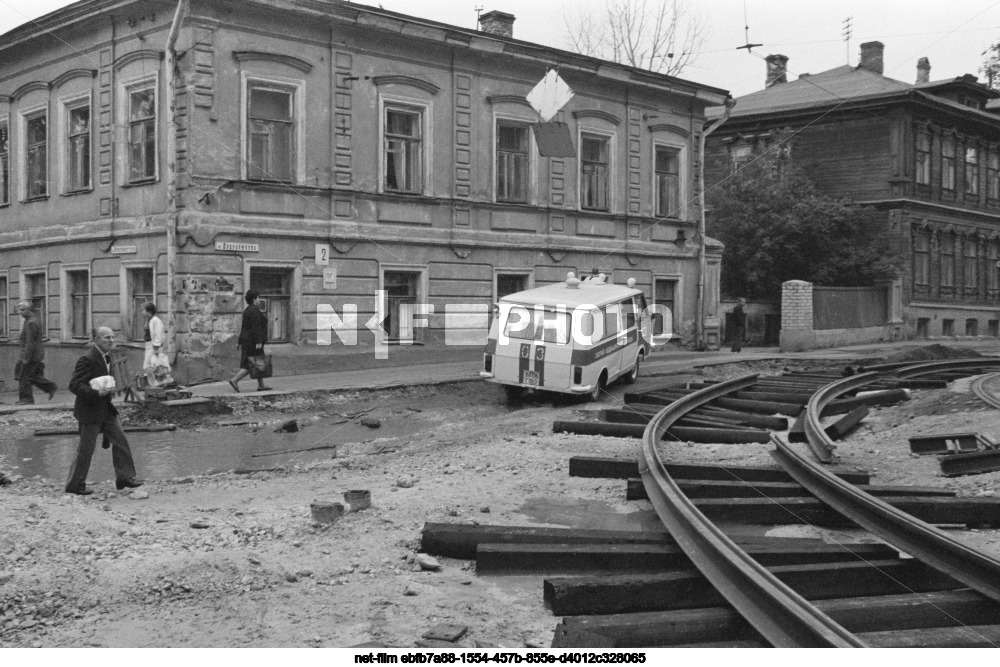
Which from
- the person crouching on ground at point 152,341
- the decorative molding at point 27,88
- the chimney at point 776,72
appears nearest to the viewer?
the person crouching on ground at point 152,341

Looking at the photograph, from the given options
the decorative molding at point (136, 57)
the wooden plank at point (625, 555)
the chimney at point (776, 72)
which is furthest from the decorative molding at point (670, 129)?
the wooden plank at point (625, 555)

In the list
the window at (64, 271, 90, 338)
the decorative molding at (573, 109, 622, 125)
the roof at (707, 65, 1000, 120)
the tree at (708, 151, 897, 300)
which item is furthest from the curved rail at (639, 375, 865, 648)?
the roof at (707, 65, 1000, 120)

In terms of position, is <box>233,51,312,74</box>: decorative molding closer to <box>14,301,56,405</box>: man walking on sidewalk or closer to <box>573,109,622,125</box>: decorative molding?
<box>14,301,56,405</box>: man walking on sidewalk

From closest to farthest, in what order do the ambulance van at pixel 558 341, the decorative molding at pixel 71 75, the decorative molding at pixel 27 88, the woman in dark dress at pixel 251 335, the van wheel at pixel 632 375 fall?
the ambulance van at pixel 558 341
the woman in dark dress at pixel 251 335
the van wheel at pixel 632 375
the decorative molding at pixel 71 75
the decorative molding at pixel 27 88

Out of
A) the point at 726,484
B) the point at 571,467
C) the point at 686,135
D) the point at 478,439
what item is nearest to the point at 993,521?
the point at 726,484

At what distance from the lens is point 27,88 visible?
23250 millimetres

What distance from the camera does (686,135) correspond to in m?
28.9

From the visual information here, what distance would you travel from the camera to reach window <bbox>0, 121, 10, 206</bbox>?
24.2 m

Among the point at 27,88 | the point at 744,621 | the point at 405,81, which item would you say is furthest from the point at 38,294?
the point at 744,621

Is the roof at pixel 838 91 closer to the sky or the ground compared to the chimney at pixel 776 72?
closer to the ground

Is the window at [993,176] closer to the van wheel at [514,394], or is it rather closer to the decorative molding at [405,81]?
the decorative molding at [405,81]

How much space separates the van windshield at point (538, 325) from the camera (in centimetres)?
1680

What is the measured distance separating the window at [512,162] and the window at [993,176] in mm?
26104
